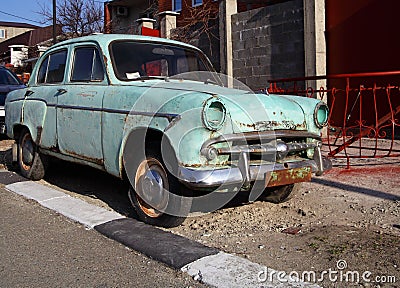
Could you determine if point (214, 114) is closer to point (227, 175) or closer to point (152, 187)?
point (227, 175)

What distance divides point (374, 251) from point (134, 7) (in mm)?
25277

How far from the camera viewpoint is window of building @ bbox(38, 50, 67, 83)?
6.15 metres

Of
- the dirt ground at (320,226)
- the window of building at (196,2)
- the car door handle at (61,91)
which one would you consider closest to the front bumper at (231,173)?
the dirt ground at (320,226)

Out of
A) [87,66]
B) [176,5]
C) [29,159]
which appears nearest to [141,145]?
[87,66]

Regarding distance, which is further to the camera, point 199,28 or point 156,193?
point 199,28

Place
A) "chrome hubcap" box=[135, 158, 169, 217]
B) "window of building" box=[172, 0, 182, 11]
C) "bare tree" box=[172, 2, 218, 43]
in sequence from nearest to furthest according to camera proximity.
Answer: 1. "chrome hubcap" box=[135, 158, 169, 217]
2. "bare tree" box=[172, 2, 218, 43]
3. "window of building" box=[172, 0, 182, 11]

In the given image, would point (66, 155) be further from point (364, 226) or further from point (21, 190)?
point (364, 226)

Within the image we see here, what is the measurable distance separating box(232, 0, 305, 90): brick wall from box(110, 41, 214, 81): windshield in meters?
5.33

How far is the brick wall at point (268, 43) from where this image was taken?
1077cm

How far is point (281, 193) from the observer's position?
5312 millimetres

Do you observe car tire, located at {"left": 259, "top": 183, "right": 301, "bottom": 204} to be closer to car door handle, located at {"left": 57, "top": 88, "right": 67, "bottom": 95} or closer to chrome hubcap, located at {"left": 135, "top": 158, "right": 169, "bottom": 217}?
chrome hubcap, located at {"left": 135, "top": 158, "right": 169, "bottom": 217}

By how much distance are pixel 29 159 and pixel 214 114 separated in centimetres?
372

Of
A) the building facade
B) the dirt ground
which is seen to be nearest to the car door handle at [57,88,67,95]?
the dirt ground

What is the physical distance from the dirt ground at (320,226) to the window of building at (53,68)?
4.63ft
